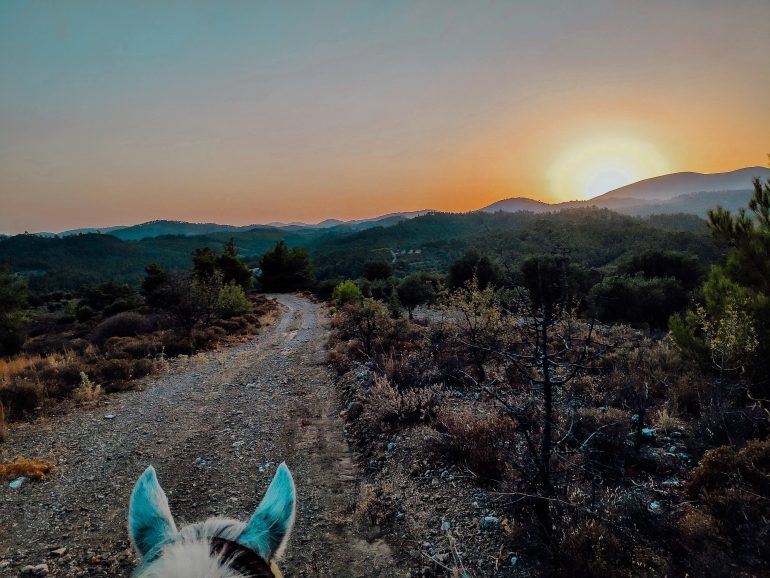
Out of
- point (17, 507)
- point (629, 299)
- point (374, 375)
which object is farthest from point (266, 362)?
point (629, 299)

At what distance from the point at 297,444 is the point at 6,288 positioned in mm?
23951

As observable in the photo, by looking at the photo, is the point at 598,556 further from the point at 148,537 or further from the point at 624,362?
the point at 624,362

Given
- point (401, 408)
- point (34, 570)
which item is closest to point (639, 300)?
point (401, 408)

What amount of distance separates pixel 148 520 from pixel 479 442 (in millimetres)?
4448

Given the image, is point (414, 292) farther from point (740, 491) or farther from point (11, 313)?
point (740, 491)

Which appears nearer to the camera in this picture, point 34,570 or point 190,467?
point 34,570

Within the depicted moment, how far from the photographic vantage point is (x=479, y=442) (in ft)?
17.2

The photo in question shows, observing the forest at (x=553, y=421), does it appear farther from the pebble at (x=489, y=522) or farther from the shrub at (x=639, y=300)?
the shrub at (x=639, y=300)

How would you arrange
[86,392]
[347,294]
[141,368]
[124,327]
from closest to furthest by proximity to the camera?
1. [86,392]
2. [141,368]
3. [124,327]
4. [347,294]

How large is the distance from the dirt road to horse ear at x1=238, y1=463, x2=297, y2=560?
2.75 meters

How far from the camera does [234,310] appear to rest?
76.5 ft

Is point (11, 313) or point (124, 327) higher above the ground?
point (11, 313)

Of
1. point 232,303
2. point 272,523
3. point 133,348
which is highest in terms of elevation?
point 272,523

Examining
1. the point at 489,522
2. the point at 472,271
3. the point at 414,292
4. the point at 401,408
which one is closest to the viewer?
the point at 489,522
